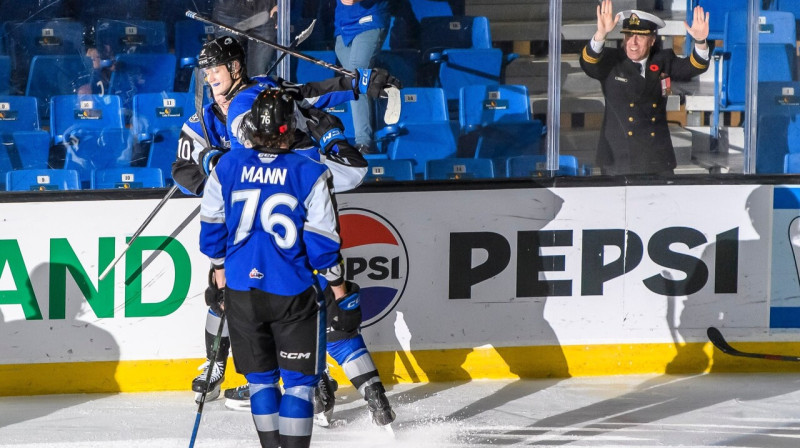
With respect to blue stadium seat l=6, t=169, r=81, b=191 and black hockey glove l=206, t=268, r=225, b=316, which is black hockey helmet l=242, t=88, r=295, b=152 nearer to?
black hockey glove l=206, t=268, r=225, b=316

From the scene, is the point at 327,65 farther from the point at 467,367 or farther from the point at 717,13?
the point at 717,13

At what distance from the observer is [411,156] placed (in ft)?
16.6

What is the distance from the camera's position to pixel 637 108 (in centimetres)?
520

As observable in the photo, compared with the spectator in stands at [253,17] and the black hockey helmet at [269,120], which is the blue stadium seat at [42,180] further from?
the black hockey helmet at [269,120]

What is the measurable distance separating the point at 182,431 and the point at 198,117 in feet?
4.12

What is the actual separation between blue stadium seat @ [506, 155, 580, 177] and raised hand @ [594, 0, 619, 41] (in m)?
0.58

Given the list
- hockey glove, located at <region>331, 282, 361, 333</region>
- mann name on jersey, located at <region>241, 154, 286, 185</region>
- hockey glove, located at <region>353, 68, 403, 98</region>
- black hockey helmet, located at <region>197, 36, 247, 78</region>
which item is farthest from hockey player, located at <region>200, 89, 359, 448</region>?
hockey glove, located at <region>353, 68, 403, 98</region>

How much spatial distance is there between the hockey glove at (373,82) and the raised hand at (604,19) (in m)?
1.11

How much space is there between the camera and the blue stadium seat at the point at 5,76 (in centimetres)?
481

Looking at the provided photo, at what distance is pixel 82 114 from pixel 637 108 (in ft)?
8.25

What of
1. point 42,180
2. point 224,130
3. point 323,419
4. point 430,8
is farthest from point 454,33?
point 42,180

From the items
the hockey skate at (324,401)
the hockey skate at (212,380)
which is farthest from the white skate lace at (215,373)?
the hockey skate at (324,401)

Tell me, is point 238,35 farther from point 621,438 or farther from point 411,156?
point 621,438

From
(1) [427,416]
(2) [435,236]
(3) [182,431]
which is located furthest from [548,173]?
(3) [182,431]
